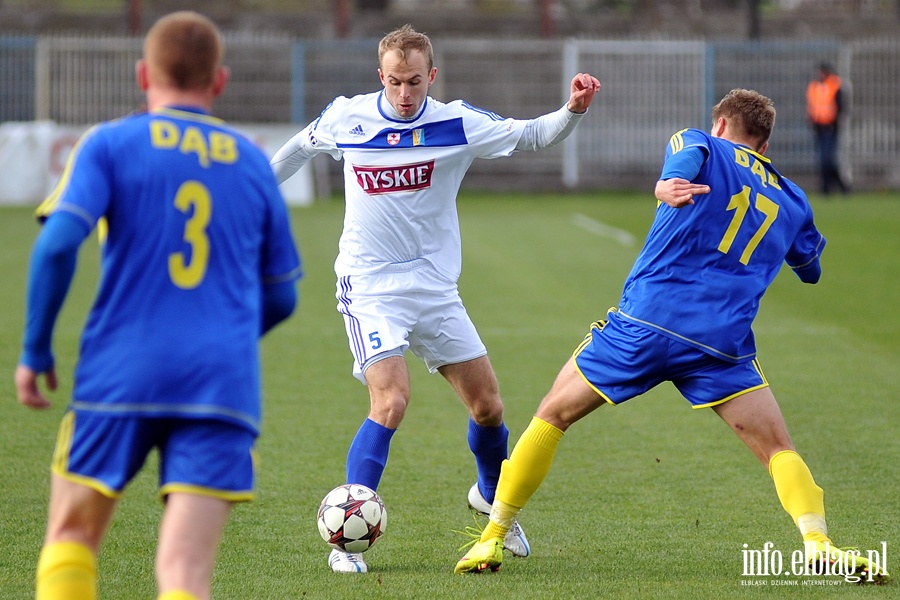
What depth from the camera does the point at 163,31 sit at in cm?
308

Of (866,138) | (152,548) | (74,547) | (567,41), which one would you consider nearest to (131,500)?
(152,548)

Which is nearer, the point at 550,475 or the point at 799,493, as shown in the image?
the point at 799,493

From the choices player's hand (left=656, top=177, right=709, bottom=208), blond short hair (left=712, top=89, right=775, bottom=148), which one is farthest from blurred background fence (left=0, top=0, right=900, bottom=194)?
player's hand (left=656, top=177, right=709, bottom=208)

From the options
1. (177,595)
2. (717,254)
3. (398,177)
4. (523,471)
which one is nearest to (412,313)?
(398,177)

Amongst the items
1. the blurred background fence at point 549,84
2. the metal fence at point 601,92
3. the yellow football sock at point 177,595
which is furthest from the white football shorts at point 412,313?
the metal fence at point 601,92

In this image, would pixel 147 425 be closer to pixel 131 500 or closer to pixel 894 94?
pixel 131 500

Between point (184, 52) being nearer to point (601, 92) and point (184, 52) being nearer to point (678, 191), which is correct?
point (678, 191)

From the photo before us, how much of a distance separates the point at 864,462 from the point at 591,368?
2.49 m

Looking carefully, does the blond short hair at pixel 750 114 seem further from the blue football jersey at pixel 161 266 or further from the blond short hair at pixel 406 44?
the blue football jersey at pixel 161 266

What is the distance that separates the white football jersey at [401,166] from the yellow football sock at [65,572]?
7.55ft

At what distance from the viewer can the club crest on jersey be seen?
5129 mm

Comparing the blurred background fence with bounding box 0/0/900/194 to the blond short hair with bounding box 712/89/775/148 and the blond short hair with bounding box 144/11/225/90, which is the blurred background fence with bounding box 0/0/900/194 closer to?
the blond short hair with bounding box 712/89/775/148

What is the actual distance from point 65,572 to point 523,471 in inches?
83.9

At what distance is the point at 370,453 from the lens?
489 cm
